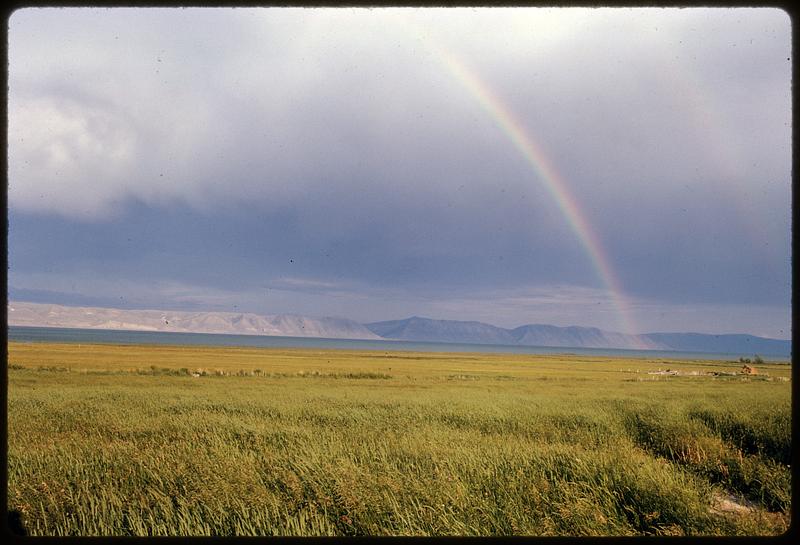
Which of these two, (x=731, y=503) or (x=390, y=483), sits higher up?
(x=390, y=483)

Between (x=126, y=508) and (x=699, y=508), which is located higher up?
(x=699, y=508)

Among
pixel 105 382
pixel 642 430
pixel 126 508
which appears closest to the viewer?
pixel 126 508

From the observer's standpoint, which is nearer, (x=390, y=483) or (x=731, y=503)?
(x=390, y=483)

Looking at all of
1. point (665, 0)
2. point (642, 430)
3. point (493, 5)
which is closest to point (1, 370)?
point (493, 5)

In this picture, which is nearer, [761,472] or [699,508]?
[699,508]

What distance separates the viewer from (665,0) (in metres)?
2.46

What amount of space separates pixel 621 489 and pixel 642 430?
781 centimetres

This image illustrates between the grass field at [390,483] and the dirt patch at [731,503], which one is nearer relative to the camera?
the grass field at [390,483]

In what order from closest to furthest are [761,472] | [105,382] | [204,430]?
[761,472], [204,430], [105,382]

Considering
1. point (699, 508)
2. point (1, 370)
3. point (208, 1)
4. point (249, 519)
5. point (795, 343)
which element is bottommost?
point (249, 519)

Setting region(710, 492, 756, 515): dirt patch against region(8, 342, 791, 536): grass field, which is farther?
region(710, 492, 756, 515): dirt patch

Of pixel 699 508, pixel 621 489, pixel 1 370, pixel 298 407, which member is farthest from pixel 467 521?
pixel 298 407

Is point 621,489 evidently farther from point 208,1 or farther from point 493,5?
point 208,1

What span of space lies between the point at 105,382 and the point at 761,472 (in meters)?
31.9
